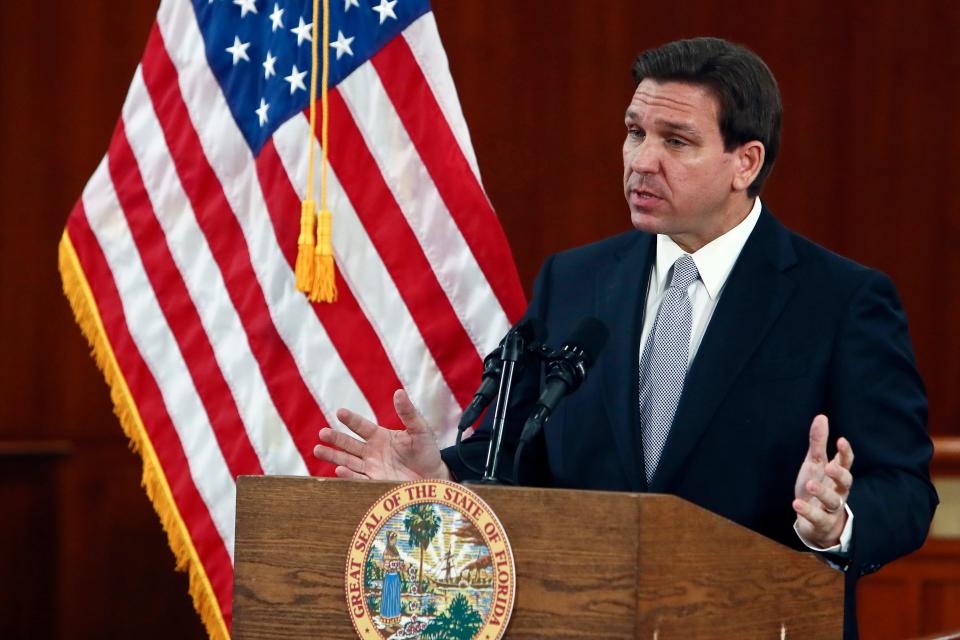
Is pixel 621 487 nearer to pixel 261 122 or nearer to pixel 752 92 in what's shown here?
pixel 752 92

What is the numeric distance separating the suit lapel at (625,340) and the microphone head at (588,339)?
0.38 m

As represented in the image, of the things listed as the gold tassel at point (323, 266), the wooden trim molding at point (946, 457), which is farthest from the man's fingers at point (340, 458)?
the wooden trim molding at point (946, 457)

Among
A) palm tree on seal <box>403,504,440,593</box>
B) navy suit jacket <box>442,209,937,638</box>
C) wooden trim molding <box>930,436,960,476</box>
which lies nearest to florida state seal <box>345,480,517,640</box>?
palm tree on seal <box>403,504,440,593</box>

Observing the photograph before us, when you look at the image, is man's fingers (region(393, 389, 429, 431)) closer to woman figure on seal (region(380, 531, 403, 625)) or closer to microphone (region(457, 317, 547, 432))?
microphone (region(457, 317, 547, 432))

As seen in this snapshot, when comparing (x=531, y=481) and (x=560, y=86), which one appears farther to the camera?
(x=560, y=86)

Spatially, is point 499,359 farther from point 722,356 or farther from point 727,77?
point 727,77

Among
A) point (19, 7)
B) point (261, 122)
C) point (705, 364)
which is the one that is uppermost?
point (19, 7)

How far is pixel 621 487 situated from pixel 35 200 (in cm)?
229

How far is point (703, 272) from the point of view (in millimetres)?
2227

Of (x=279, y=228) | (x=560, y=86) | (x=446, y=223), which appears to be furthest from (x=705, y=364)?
(x=560, y=86)

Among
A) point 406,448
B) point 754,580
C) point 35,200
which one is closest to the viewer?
point 754,580

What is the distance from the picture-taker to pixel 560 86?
3.70 m

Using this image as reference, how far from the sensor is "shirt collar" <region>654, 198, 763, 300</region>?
87.5 inches

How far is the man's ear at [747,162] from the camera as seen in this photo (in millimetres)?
2225
